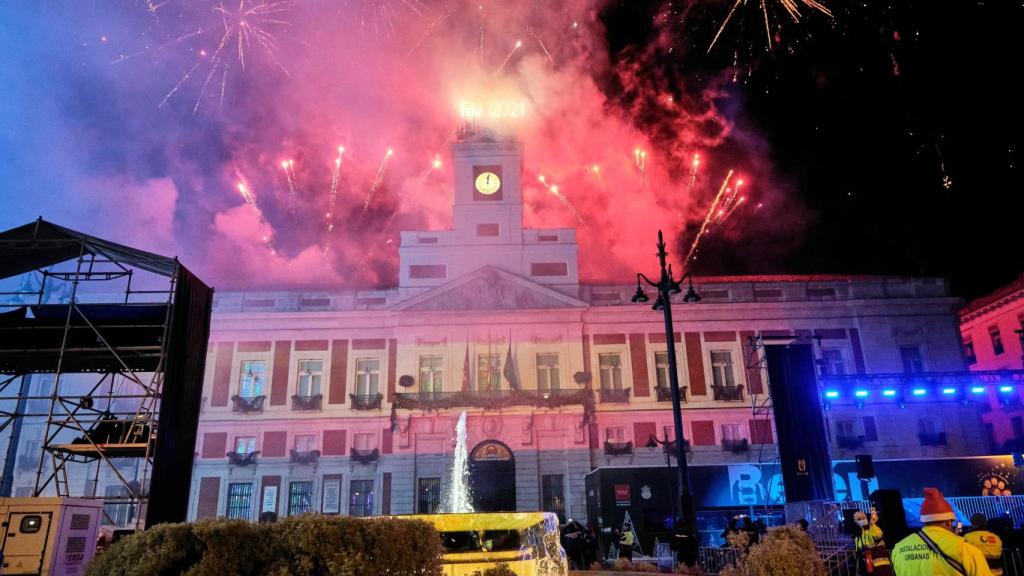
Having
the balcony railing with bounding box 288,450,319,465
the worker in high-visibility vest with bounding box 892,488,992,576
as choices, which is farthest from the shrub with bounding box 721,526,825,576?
the balcony railing with bounding box 288,450,319,465

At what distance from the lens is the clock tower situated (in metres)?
32.4

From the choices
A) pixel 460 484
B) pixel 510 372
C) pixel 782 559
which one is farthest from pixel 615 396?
pixel 782 559

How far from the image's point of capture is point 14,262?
13727 millimetres

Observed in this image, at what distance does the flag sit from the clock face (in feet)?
28.1

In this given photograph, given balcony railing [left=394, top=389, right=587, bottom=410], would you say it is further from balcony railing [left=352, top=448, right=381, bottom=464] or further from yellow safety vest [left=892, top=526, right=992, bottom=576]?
yellow safety vest [left=892, top=526, right=992, bottom=576]

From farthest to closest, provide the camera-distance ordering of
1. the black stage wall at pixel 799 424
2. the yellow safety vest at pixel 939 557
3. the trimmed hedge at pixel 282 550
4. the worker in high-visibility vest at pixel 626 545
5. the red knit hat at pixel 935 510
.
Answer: the black stage wall at pixel 799 424 → the worker in high-visibility vest at pixel 626 545 → the trimmed hedge at pixel 282 550 → the red knit hat at pixel 935 510 → the yellow safety vest at pixel 939 557

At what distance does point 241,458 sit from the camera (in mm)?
29594

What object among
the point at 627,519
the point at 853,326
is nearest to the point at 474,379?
the point at 627,519

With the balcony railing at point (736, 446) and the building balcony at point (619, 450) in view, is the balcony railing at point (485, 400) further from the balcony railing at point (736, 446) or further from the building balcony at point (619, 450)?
the balcony railing at point (736, 446)

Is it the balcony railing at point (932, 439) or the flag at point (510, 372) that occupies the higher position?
the flag at point (510, 372)

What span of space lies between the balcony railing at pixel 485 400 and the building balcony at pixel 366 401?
5.39 feet

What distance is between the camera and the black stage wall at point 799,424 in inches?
776

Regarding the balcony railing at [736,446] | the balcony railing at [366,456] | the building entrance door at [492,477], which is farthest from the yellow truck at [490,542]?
the balcony railing at [736,446]

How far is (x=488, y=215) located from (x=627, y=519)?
17.4m
